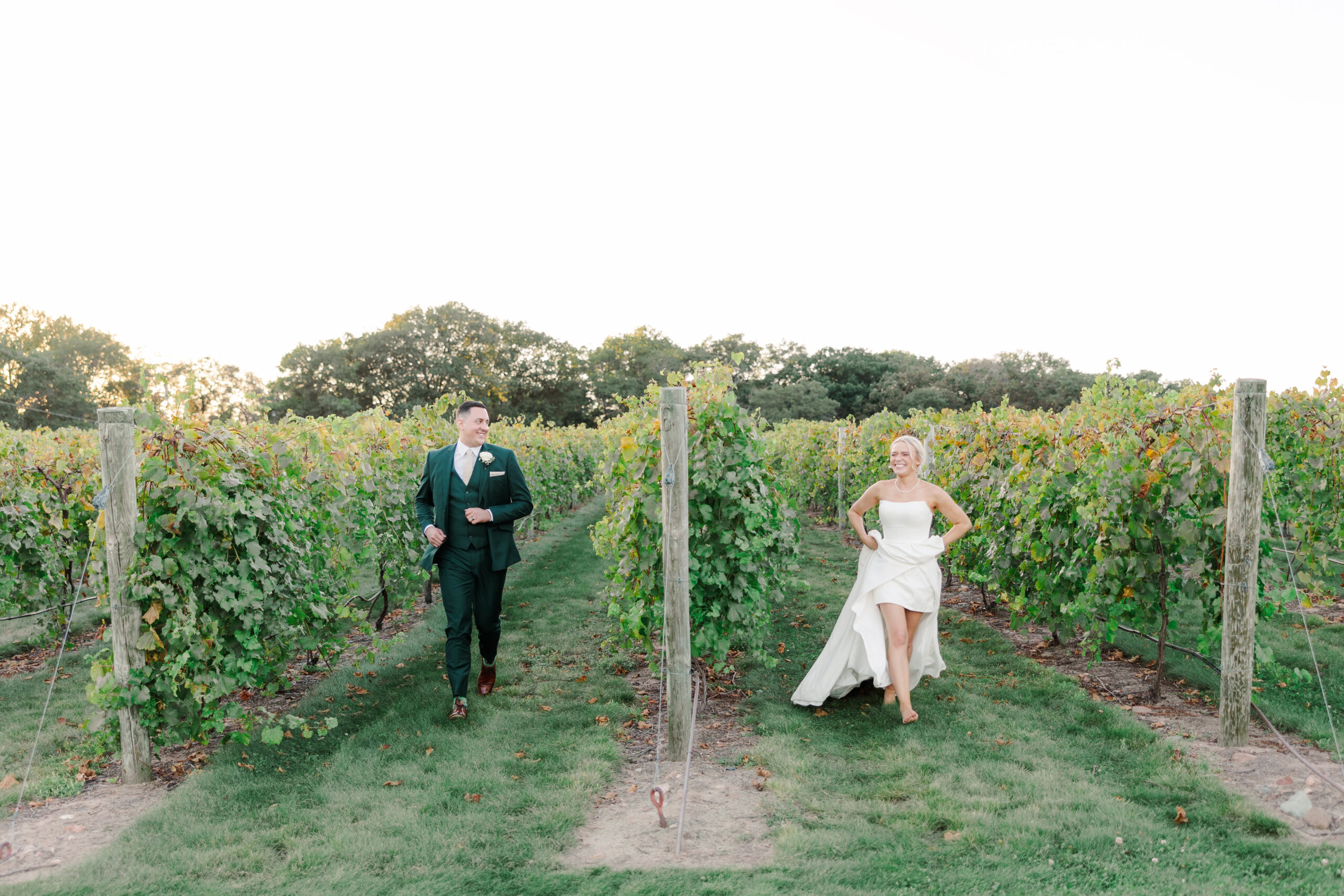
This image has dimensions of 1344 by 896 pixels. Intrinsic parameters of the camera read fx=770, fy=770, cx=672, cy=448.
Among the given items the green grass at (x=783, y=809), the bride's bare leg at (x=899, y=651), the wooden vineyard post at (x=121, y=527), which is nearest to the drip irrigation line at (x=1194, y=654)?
the green grass at (x=783, y=809)

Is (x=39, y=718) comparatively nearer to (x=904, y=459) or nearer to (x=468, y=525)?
(x=468, y=525)

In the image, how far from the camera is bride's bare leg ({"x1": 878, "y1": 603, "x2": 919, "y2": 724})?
450 cm

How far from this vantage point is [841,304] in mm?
60469

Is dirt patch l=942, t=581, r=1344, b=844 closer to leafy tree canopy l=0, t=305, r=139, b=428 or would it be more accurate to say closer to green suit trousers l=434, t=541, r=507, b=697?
green suit trousers l=434, t=541, r=507, b=697

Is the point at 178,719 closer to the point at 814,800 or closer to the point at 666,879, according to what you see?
the point at 666,879

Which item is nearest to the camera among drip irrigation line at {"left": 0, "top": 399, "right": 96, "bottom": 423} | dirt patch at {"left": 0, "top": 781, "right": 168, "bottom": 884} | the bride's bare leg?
dirt patch at {"left": 0, "top": 781, "right": 168, "bottom": 884}

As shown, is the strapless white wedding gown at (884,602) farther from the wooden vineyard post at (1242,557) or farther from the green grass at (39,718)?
the green grass at (39,718)

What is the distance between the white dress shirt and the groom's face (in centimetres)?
3

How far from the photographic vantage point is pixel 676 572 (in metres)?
4.20

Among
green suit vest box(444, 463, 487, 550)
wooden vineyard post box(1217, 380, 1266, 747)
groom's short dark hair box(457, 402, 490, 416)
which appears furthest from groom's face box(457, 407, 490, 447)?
wooden vineyard post box(1217, 380, 1266, 747)

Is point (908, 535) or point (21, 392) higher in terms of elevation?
point (21, 392)

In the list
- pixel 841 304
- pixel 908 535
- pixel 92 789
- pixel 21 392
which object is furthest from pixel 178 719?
pixel 841 304

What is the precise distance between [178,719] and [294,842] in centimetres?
119

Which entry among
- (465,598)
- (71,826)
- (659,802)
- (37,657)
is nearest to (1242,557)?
(659,802)
